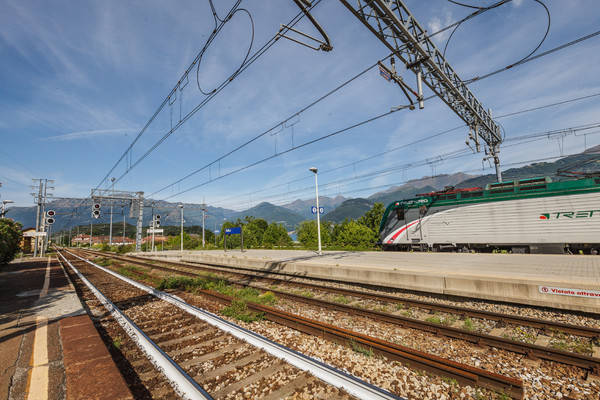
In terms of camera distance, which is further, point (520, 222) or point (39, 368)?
point (520, 222)

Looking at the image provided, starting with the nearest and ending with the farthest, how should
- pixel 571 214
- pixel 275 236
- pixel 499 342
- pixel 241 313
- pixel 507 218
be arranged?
pixel 499 342, pixel 241 313, pixel 571 214, pixel 507 218, pixel 275 236

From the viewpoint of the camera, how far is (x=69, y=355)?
4312mm

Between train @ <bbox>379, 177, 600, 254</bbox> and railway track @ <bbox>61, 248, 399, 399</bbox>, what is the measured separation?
766 inches

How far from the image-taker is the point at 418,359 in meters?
4.52

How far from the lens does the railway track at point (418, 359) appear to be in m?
3.88

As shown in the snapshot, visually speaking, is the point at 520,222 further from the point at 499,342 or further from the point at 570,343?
the point at 499,342

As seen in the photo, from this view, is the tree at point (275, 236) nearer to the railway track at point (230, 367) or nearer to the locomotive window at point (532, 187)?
the locomotive window at point (532, 187)

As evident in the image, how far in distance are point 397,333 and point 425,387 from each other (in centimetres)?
227

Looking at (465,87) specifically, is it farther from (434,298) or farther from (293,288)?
(293,288)

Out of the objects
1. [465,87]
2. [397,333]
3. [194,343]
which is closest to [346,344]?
[397,333]

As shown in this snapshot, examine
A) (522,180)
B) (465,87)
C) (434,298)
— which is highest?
(465,87)

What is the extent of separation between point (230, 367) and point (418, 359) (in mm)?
3190

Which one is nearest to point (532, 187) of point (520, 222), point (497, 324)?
point (520, 222)

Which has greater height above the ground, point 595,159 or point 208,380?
point 595,159
